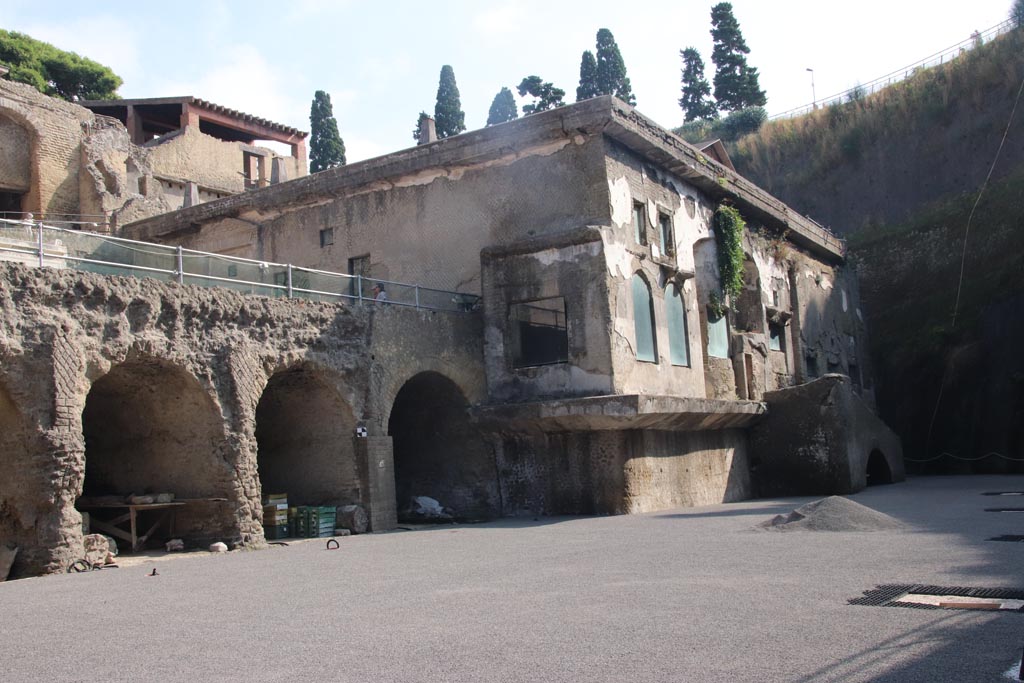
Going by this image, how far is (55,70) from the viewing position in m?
52.9

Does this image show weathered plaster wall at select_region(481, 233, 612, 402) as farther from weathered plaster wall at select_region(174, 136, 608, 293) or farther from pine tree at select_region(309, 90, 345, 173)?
pine tree at select_region(309, 90, 345, 173)

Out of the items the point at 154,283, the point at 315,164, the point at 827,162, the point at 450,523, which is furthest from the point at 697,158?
the point at 315,164

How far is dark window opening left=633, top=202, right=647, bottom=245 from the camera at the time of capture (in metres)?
20.3

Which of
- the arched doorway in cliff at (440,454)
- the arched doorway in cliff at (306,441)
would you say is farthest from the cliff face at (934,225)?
the arched doorway in cliff at (306,441)

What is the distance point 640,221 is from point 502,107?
4476 cm

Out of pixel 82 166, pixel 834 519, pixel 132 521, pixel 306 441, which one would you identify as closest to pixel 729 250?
pixel 306 441

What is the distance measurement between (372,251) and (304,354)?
→ 6189 millimetres

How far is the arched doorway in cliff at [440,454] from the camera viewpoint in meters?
19.9

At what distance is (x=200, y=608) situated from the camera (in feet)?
29.6

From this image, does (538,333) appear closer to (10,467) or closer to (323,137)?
(10,467)

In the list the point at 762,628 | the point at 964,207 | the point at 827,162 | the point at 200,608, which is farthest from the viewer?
the point at 827,162

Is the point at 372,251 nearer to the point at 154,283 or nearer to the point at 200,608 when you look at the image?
the point at 154,283

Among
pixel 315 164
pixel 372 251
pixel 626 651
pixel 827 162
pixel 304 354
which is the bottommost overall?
pixel 626 651

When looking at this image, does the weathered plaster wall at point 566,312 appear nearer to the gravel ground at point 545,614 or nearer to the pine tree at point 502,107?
the gravel ground at point 545,614
